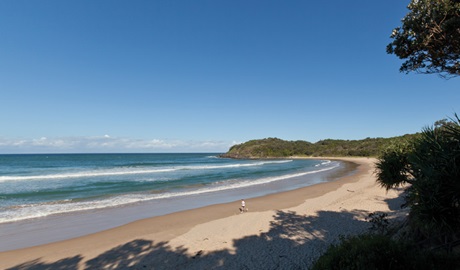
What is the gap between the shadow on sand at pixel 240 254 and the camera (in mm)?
7257

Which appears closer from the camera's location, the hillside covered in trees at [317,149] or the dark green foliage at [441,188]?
the dark green foliage at [441,188]

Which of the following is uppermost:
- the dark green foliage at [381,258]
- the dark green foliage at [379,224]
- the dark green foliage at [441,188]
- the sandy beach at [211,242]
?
the dark green foliage at [441,188]

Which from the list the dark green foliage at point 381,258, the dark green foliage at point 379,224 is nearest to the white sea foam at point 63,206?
the dark green foliage at point 379,224

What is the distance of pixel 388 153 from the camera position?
9641mm

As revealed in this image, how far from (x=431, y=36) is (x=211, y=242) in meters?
9.49

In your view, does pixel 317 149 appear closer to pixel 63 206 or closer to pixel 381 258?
pixel 63 206

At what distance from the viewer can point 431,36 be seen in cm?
654

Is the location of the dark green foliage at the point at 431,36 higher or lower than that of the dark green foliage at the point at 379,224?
higher

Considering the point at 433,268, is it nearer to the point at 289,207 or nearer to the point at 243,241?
the point at 243,241

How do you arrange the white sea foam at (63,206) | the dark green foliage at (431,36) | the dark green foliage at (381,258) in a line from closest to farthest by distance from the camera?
the dark green foliage at (381,258), the dark green foliage at (431,36), the white sea foam at (63,206)

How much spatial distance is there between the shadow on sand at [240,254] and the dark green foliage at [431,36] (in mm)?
6312

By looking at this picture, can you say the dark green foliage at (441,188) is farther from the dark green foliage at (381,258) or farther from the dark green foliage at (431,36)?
the dark green foliage at (431,36)

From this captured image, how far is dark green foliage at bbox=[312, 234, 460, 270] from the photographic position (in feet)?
13.6

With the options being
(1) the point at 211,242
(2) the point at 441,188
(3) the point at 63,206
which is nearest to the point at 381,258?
(2) the point at 441,188
